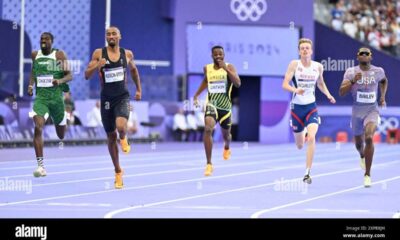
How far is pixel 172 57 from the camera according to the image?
1225 inches

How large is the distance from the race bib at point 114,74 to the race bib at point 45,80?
1.92 meters

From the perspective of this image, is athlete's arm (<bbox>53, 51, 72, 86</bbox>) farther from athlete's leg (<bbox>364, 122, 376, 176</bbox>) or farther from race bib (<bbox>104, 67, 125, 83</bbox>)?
athlete's leg (<bbox>364, 122, 376, 176</bbox>)

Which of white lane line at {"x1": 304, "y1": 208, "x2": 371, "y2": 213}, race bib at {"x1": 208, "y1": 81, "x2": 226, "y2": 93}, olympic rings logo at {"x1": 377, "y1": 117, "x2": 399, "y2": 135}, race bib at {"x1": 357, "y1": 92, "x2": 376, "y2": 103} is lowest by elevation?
white lane line at {"x1": 304, "y1": 208, "x2": 371, "y2": 213}

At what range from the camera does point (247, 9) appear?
31.1m

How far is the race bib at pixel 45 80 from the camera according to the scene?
14147 mm

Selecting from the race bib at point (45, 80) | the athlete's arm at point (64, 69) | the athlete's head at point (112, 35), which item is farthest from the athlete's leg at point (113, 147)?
the race bib at point (45, 80)

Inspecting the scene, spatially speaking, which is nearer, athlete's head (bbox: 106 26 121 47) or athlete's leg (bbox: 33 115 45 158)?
athlete's head (bbox: 106 26 121 47)

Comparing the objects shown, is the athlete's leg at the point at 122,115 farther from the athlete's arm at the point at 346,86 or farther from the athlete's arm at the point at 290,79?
the athlete's arm at the point at 346,86

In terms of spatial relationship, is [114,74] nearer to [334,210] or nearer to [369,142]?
[369,142]

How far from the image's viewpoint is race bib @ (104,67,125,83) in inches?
490

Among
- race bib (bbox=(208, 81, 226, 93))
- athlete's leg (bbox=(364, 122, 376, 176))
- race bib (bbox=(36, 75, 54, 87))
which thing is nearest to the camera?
athlete's leg (bbox=(364, 122, 376, 176))

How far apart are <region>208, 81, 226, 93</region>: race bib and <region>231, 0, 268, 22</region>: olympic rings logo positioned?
15818 millimetres

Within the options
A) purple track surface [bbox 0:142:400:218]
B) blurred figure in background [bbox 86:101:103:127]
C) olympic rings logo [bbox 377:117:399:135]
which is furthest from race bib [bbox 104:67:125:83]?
olympic rings logo [bbox 377:117:399:135]
